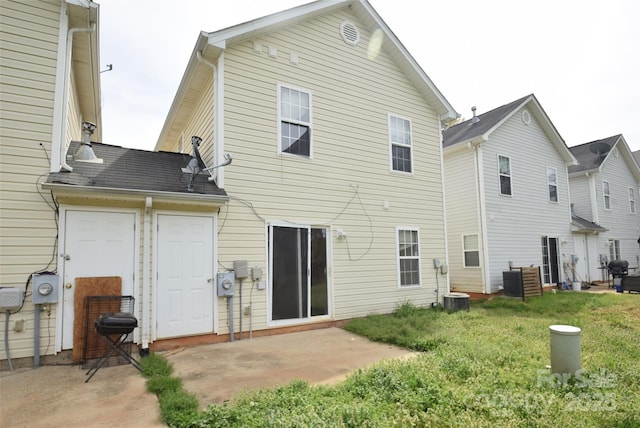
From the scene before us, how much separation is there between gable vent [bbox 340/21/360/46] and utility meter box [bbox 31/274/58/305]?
25.9ft

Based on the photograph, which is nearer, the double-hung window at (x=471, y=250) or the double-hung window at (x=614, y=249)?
the double-hung window at (x=471, y=250)

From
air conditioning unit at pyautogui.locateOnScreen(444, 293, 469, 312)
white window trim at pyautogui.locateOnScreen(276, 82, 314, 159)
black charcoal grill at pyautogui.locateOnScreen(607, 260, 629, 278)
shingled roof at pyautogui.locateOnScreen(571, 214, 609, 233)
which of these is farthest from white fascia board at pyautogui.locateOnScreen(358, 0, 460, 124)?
black charcoal grill at pyautogui.locateOnScreen(607, 260, 629, 278)

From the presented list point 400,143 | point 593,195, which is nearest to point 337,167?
point 400,143

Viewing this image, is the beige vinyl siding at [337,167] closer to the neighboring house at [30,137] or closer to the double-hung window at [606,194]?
the neighboring house at [30,137]

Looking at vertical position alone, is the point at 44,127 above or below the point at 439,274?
above

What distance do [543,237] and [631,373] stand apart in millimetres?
10609

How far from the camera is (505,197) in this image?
12258 mm

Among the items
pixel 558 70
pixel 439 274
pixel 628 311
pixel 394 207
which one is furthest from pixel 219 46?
pixel 628 311

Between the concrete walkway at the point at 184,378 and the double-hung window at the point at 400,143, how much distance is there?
4.84 m

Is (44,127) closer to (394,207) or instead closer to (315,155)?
(315,155)

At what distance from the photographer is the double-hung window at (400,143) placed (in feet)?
30.0

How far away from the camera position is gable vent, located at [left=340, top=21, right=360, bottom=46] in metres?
8.59

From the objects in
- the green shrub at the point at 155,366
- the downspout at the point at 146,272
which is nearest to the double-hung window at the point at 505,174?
the downspout at the point at 146,272

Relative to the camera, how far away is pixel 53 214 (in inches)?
203
